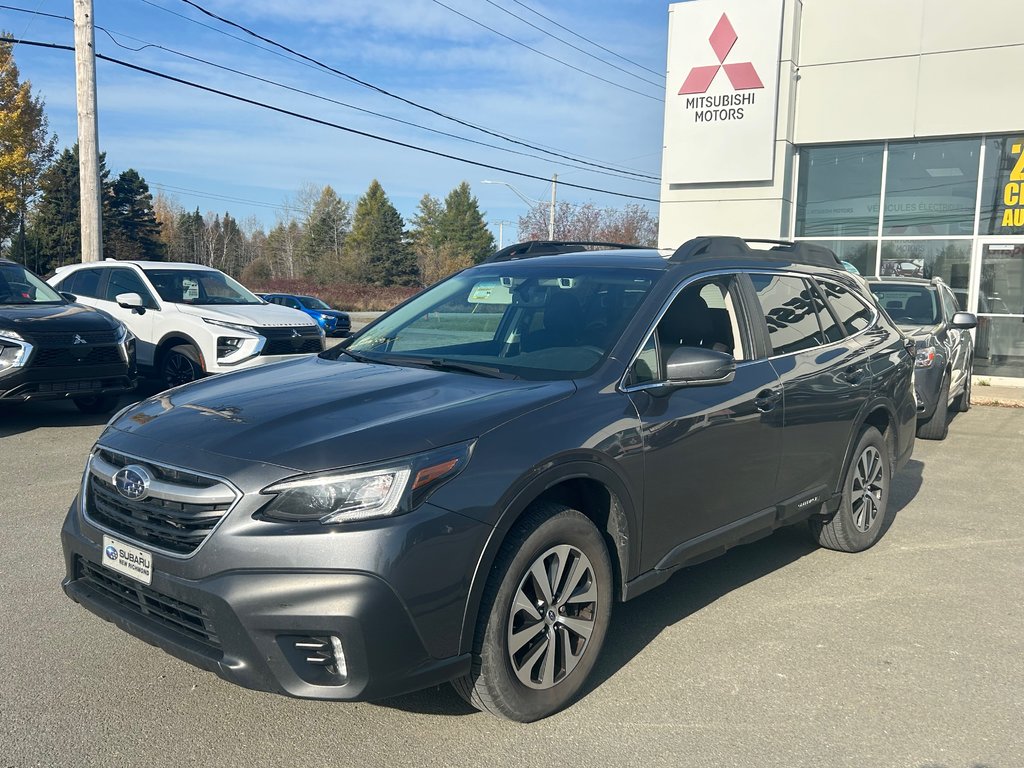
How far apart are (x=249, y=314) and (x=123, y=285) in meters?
1.93

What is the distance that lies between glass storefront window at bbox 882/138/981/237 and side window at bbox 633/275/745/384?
489 inches

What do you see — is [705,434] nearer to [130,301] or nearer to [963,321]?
[963,321]

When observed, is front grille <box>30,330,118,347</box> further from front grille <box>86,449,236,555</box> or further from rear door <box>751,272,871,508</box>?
rear door <box>751,272,871,508</box>

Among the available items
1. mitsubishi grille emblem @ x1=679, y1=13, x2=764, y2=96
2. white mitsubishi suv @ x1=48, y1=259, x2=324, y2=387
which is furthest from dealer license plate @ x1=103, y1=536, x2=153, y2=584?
mitsubishi grille emblem @ x1=679, y1=13, x2=764, y2=96

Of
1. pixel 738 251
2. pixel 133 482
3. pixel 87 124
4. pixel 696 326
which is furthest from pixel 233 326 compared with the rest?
pixel 133 482

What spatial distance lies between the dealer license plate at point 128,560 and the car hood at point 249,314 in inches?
295

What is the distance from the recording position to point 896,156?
15.3 metres

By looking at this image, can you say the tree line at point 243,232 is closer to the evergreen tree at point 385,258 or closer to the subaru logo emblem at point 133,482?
the evergreen tree at point 385,258

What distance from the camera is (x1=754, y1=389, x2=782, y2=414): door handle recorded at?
4.36m

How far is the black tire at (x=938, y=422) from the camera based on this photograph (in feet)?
31.5

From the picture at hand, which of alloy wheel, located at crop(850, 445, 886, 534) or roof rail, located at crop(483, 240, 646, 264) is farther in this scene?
alloy wheel, located at crop(850, 445, 886, 534)

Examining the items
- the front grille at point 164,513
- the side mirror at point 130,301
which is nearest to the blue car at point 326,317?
the side mirror at point 130,301

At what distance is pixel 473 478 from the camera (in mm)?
2994

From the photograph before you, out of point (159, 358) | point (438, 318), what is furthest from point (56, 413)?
point (438, 318)
